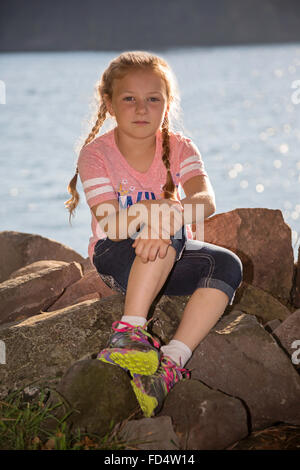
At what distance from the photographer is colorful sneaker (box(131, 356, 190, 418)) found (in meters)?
2.19

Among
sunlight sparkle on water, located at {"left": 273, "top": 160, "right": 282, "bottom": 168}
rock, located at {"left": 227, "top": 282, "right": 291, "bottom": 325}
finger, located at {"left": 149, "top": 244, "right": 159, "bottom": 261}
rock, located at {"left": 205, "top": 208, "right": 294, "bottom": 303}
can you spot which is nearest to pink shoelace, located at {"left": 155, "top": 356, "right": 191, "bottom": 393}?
finger, located at {"left": 149, "top": 244, "right": 159, "bottom": 261}

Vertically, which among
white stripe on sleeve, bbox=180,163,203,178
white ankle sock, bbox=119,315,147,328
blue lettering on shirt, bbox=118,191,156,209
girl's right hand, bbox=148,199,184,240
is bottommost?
white ankle sock, bbox=119,315,147,328

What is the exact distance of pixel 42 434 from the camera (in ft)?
6.94

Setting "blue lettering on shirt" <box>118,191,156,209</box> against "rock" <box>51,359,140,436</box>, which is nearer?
"rock" <box>51,359,140,436</box>

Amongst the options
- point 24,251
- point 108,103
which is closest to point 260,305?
point 108,103

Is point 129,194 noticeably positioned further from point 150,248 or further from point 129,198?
point 150,248

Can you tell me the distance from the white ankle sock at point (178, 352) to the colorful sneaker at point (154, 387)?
0.20 ft

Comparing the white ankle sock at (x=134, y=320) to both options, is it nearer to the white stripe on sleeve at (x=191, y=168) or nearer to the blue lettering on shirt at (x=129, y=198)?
the blue lettering on shirt at (x=129, y=198)

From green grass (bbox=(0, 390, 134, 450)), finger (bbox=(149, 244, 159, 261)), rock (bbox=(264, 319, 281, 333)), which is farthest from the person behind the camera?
rock (bbox=(264, 319, 281, 333))

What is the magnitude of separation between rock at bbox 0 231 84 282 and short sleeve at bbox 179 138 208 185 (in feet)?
5.12

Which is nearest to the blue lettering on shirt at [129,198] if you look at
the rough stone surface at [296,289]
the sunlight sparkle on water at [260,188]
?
the rough stone surface at [296,289]

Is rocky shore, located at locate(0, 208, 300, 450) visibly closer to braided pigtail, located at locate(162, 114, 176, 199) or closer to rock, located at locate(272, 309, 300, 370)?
rock, located at locate(272, 309, 300, 370)

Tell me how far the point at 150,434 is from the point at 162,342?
667 millimetres

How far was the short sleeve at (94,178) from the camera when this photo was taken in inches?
104
